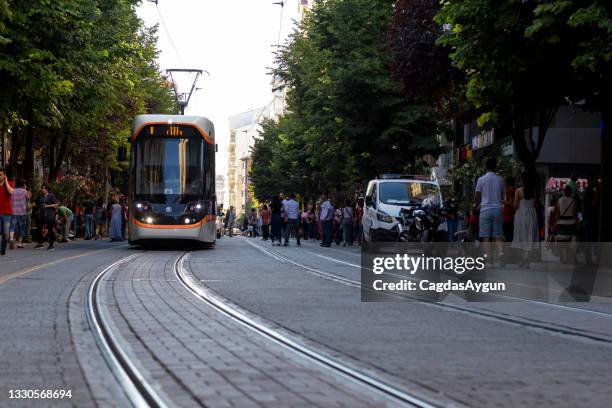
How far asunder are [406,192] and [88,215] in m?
18.7

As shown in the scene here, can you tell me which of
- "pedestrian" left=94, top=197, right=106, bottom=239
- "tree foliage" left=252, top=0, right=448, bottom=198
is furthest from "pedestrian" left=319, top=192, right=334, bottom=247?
"pedestrian" left=94, top=197, right=106, bottom=239

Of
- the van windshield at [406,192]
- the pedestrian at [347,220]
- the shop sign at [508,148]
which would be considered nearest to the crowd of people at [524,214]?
the van windshield at [406,192]

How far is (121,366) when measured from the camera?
738cm

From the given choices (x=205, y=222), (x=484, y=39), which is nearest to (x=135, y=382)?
(x=484, y=39)

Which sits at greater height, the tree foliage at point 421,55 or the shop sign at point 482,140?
the tree foliage at point 421,55

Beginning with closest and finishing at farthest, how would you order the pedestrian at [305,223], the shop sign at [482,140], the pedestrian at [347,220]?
the pedestrian at [347,220] < the shop sign at [482,140] < the pedestrian at [305,223]

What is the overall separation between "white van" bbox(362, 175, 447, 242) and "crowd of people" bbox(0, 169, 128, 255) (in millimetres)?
8160

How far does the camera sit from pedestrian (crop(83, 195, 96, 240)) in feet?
148

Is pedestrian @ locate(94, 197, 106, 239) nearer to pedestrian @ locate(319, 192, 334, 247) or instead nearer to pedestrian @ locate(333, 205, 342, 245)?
pedestrian @ locate(333, 205, 342, 245)

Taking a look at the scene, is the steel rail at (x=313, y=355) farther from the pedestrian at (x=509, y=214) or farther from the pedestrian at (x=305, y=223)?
the pedestrian at (x=305, y=223)

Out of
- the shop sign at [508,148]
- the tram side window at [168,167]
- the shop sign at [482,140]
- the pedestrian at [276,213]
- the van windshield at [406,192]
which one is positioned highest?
the shop sign at [482,140]

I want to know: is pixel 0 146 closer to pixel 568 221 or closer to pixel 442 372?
pixel 568 221

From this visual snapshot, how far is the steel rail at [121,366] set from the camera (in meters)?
6.09

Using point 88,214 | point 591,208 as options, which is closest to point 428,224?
point 591,208
